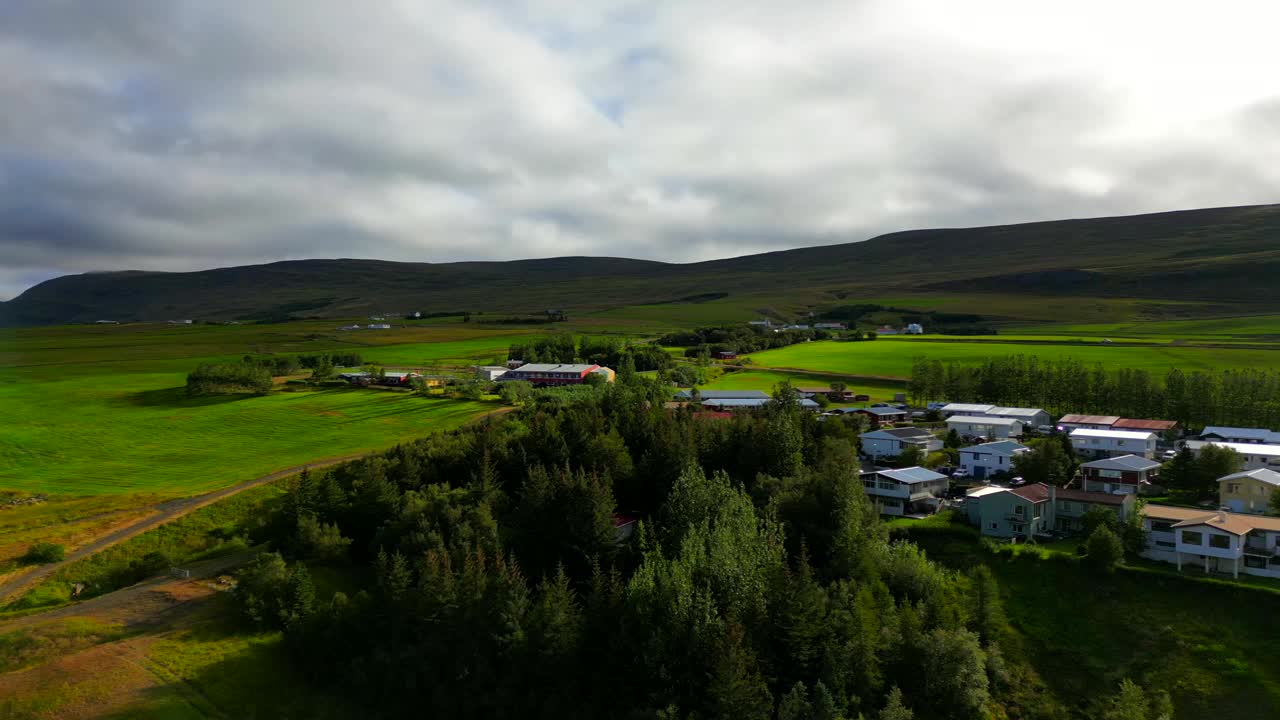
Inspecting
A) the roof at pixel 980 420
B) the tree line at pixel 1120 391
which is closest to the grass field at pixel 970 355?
the tree line at pixel 1120 391

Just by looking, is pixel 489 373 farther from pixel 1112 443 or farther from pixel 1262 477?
pixel 1262 477

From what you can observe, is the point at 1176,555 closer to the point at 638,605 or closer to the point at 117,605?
the point at 638,605

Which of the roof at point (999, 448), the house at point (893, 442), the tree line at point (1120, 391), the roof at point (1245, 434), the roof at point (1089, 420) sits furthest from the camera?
the tree line at point (1120, 391)

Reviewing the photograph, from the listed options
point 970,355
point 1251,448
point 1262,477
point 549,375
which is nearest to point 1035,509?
point 1262,477

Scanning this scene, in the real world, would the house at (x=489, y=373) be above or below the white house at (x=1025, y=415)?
above

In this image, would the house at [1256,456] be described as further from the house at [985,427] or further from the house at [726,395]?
the house at [726,395]

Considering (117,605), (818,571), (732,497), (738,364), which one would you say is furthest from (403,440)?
(738,364)

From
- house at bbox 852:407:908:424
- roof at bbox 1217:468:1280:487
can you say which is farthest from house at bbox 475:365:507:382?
roof at bbox 1217:468:1280:487
